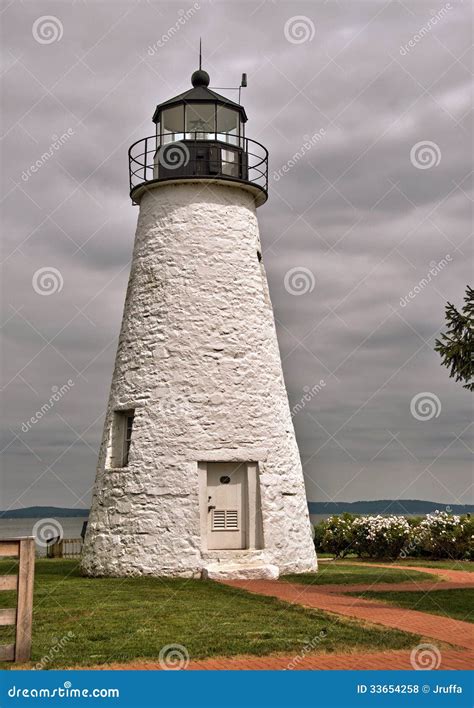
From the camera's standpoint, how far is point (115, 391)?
60.9 ft

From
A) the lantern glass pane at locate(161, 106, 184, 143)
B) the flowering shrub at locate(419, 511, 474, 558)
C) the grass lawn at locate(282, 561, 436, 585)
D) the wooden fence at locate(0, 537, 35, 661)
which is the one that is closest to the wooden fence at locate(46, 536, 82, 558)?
the grass lawn at locate(282, 561, 436, 585)

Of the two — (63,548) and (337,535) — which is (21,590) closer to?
(337,535)

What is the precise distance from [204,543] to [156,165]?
30.2 feet

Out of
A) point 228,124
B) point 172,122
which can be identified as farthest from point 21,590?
point 228,124

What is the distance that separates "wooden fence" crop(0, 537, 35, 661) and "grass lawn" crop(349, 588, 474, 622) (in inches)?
263

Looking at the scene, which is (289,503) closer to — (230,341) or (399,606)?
(230,341)

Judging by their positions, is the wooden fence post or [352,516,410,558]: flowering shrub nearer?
the wooden fence post

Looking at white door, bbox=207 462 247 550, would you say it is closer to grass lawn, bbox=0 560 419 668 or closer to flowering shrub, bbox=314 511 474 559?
grass lawn, bbox=0 560 419 668

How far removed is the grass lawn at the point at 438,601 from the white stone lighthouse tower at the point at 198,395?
132 inches

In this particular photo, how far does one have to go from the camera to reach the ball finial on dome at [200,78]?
792 inches

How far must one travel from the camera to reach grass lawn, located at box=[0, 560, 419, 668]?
8977mm

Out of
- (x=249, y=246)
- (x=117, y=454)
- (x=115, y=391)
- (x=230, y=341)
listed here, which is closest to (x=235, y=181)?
(x=249, y=246)

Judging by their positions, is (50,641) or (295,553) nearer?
(50,641)

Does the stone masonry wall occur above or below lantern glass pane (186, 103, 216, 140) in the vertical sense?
below
